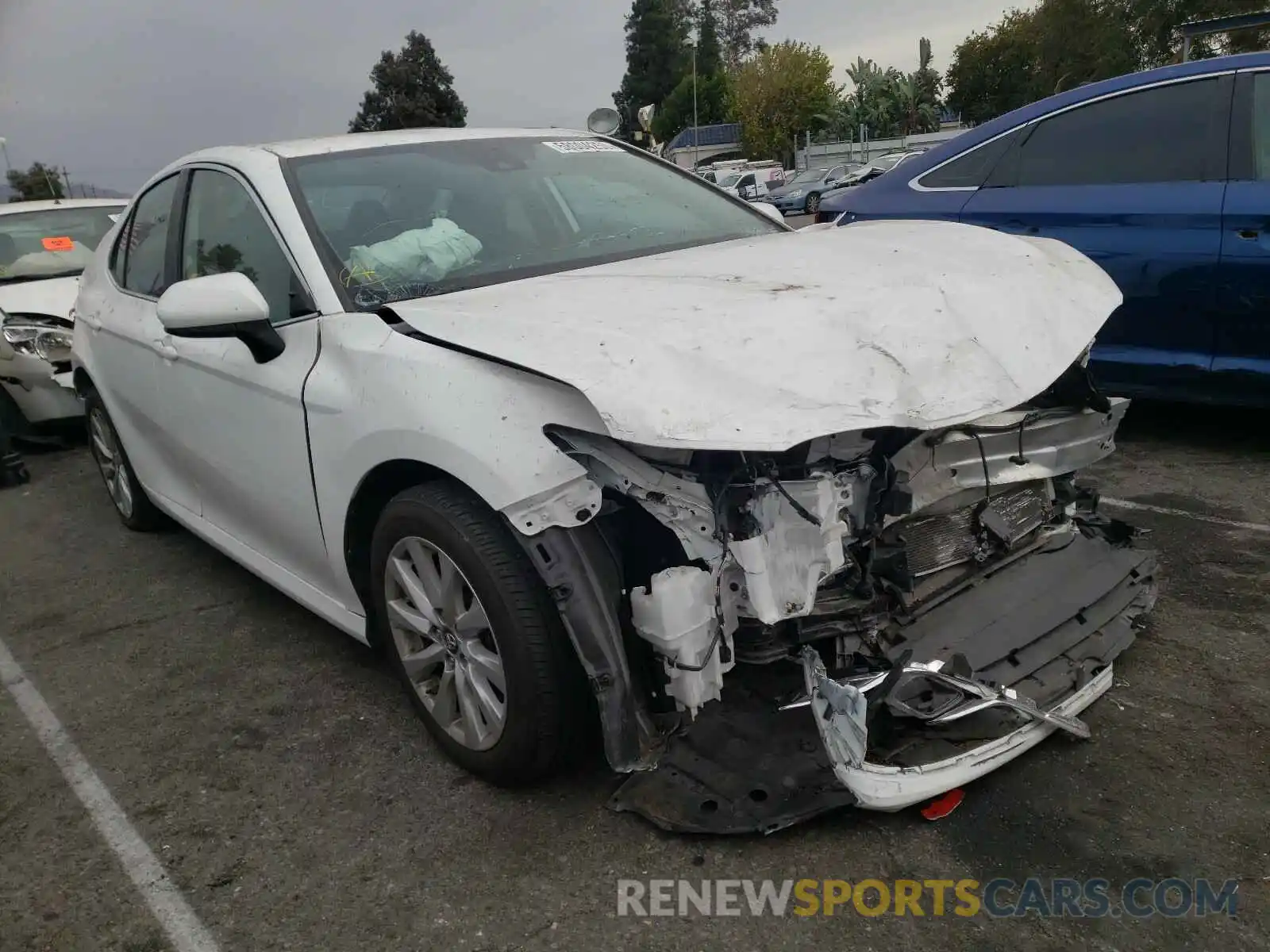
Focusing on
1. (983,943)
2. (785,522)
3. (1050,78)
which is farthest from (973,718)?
(1050,78)

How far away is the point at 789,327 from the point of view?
6.95 ft

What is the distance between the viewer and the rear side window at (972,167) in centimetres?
470

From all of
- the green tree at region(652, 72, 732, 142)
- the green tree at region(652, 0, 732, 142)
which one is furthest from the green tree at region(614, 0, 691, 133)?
the green tree at region(652, 72, 732, 142)

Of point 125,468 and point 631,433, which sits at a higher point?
point 631,433

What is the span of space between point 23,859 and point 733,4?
301 feet

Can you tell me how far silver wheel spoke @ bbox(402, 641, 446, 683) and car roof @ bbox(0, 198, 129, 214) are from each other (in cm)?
635

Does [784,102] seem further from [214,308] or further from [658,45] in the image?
[214,308]

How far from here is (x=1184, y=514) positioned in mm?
3768

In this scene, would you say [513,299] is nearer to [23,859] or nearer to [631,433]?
[631,433]

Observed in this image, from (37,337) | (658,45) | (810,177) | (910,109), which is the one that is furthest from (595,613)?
(658,45)

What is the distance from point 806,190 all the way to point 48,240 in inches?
999

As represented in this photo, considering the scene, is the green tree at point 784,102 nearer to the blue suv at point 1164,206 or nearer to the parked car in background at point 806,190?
the parked car in background at point 806,190

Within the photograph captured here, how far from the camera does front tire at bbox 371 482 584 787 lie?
7.08 ft

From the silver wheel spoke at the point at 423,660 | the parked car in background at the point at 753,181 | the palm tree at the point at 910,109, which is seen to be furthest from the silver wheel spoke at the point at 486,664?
the palm tree at the point at 910,109
